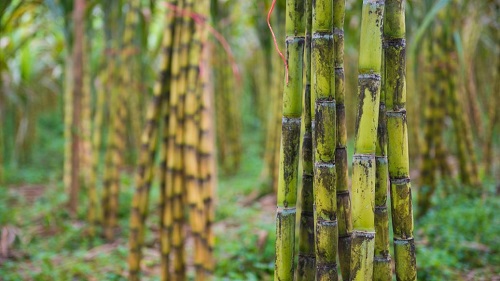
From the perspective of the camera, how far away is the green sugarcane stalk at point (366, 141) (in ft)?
3.14

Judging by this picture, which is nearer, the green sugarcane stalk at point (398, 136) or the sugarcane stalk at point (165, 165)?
the green sugarcane stalk at point (398, 136)

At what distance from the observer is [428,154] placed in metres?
3.38

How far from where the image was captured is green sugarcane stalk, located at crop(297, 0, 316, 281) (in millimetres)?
1126

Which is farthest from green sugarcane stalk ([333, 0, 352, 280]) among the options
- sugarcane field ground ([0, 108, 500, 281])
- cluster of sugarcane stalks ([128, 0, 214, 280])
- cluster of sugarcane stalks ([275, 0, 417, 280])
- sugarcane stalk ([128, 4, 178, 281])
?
sugarcane field ground ([0, 108, 500, 281])

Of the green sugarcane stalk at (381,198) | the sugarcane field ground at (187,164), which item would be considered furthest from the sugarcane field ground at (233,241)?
the green sugarcane stalk at (381,198)

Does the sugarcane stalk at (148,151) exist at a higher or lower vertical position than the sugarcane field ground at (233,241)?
higher

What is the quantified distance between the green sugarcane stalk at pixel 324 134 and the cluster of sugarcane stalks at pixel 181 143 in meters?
1.06

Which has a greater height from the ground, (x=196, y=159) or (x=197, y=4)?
(x=197, y=4)

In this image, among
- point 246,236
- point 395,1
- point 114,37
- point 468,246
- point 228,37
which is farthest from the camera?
point 228,37

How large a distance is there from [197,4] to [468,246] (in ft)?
6.21

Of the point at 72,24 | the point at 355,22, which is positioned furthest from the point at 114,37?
the point at 355,22

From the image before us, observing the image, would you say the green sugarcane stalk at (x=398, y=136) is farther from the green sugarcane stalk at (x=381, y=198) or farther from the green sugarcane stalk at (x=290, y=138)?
the green sugarcane stalk at (x=290, y=138)

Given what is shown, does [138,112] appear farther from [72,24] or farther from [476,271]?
[476,271]

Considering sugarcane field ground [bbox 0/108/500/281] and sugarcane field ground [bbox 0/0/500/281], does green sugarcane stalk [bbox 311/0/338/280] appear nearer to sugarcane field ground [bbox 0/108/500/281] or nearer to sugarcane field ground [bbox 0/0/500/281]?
sugarcane field ground [bbox 0/0/500/281]
